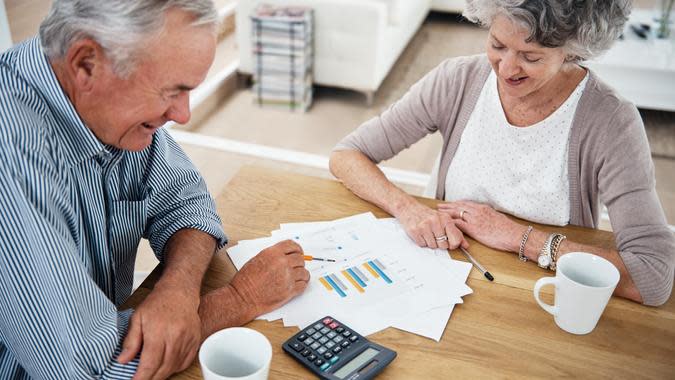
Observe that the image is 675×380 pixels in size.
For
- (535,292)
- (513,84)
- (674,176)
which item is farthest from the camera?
(674,176)

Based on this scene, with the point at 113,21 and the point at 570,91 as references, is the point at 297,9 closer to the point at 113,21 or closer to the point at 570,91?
the point at 570,91

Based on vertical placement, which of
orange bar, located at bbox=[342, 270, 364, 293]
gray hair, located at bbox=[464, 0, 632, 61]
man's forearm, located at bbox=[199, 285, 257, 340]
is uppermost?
gray hair, located at bbox=[464, 0, 632, 61]

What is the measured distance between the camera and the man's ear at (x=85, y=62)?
2.74 feet

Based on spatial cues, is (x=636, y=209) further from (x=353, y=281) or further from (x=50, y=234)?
(x=50, y=234)

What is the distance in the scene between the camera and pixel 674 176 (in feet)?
9.81

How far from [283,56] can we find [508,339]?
2565 mm

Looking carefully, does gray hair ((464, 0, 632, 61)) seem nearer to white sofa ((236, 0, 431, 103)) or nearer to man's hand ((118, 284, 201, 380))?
man's hand ((118, 284, 201, 380))

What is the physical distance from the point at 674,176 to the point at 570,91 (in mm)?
1961

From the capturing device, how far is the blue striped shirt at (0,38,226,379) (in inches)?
32.2

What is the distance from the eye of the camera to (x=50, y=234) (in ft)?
2.70

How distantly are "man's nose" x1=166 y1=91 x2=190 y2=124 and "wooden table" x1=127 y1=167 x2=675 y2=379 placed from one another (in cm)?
30

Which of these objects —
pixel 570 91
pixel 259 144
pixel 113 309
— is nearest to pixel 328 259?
pixel 113 309

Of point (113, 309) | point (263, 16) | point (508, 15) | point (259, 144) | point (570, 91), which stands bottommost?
point (259, 144)

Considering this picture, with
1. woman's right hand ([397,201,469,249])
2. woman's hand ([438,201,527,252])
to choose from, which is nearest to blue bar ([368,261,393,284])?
woman's right hand ([397,201,469,249])
